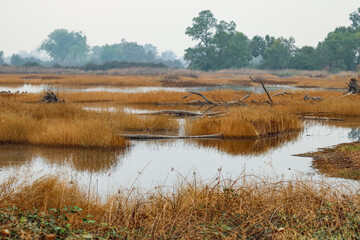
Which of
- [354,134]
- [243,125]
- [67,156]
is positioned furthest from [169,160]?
[354,134]

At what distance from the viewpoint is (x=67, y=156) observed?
14.2m

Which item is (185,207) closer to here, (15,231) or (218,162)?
(15,231)

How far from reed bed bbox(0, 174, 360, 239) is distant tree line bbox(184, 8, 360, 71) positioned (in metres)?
82.6

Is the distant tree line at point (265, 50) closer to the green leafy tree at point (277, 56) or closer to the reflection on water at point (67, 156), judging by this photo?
the green leafy tree at point (277, 56)

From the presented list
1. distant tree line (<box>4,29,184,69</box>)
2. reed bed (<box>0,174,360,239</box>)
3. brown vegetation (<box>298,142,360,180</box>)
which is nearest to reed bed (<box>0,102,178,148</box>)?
brown vegetation (<box>298,142,360,180</box>)

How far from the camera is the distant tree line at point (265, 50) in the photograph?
8875cm

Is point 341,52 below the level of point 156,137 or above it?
above

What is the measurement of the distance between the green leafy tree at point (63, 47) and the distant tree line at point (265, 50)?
57.8 metres

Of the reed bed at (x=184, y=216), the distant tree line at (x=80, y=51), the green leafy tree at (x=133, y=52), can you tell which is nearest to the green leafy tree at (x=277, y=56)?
the distant tree line at (x=80, y=51)

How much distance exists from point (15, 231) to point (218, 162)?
9061mm

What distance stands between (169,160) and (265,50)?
85.0 metres

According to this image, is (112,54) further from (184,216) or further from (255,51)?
(184,216)

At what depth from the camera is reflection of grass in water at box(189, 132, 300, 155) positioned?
51.7ft

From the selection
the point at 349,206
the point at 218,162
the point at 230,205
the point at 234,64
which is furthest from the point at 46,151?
the point at 234,64
